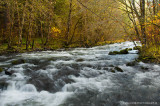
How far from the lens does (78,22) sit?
61.8ft

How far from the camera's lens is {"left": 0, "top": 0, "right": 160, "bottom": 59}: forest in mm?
7527

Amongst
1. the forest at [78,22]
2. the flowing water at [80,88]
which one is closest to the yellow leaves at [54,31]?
the forest at [78,22]

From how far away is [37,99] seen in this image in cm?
395

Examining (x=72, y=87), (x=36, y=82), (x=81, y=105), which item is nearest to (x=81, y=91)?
(x=72, y=87)

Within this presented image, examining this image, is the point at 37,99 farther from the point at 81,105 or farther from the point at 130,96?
the point at 130,96

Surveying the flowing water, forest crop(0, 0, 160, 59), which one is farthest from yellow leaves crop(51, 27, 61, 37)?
the flowing water

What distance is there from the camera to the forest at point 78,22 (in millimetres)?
7527

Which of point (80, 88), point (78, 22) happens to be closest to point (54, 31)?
point (78, 22)

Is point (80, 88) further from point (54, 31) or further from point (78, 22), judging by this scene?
point (78, 22)

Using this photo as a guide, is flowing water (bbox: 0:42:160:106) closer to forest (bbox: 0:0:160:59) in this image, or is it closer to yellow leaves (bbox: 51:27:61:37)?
forest (bbox: 0:0:160:59)

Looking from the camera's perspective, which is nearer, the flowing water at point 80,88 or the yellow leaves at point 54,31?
the flowing water at point 80,88

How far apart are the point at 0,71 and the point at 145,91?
5.84 metres

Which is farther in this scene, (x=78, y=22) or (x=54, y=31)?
(x=78, y=22)

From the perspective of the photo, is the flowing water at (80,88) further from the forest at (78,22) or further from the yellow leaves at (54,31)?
the yellow leaves at (54,31)
